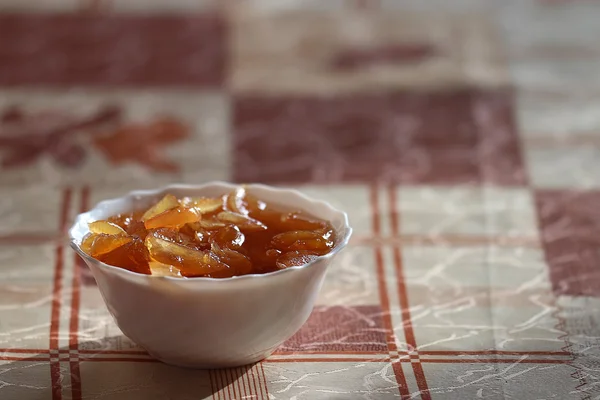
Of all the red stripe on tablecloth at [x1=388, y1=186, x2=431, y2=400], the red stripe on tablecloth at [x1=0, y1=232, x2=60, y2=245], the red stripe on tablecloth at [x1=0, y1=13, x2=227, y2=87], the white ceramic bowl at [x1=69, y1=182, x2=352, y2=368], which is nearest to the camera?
the white ceramic bowl at [x1=69, y1=182, x2=352, y2=368]

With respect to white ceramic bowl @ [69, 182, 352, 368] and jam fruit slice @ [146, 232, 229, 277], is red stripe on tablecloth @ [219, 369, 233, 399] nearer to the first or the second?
white ceramic bowl @ [69, 182, 352, 368]

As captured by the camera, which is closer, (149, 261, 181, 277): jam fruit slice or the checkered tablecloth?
(149, 261, 181, 277): jam fruit slice

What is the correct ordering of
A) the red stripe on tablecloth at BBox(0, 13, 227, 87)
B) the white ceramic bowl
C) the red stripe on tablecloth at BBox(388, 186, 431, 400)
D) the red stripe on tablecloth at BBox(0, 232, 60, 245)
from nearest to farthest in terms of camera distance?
the white ceramic bowl < the red stripe on tablecloth at BBox(388, 186, 431, 400) < the red stripe on tablecloth at BBox(0, 232, 60, 245) < the red stripe on tablecloth at BBox(0, 13, 227, 87)

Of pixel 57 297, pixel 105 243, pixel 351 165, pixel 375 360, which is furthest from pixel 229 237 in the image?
pixel 351 165

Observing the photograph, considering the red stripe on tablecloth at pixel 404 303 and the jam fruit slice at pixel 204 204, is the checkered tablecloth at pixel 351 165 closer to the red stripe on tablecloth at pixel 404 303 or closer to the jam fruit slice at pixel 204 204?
the red stripe on tablecloth at pixel 404 303

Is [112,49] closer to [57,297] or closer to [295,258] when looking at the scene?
[57,297]

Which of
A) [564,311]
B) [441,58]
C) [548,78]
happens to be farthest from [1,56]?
[564,311]

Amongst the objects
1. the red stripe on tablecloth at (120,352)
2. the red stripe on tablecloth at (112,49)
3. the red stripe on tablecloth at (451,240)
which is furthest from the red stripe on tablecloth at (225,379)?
the red stripe on tablecloth at (112,49)

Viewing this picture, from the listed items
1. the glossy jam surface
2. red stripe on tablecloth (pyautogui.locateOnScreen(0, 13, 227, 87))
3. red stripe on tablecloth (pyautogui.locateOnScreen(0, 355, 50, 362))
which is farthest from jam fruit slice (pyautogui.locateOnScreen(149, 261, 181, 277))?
red stripe on tablecloth (pyautogui.locateOnScreen(0, 13, 227, 87))
